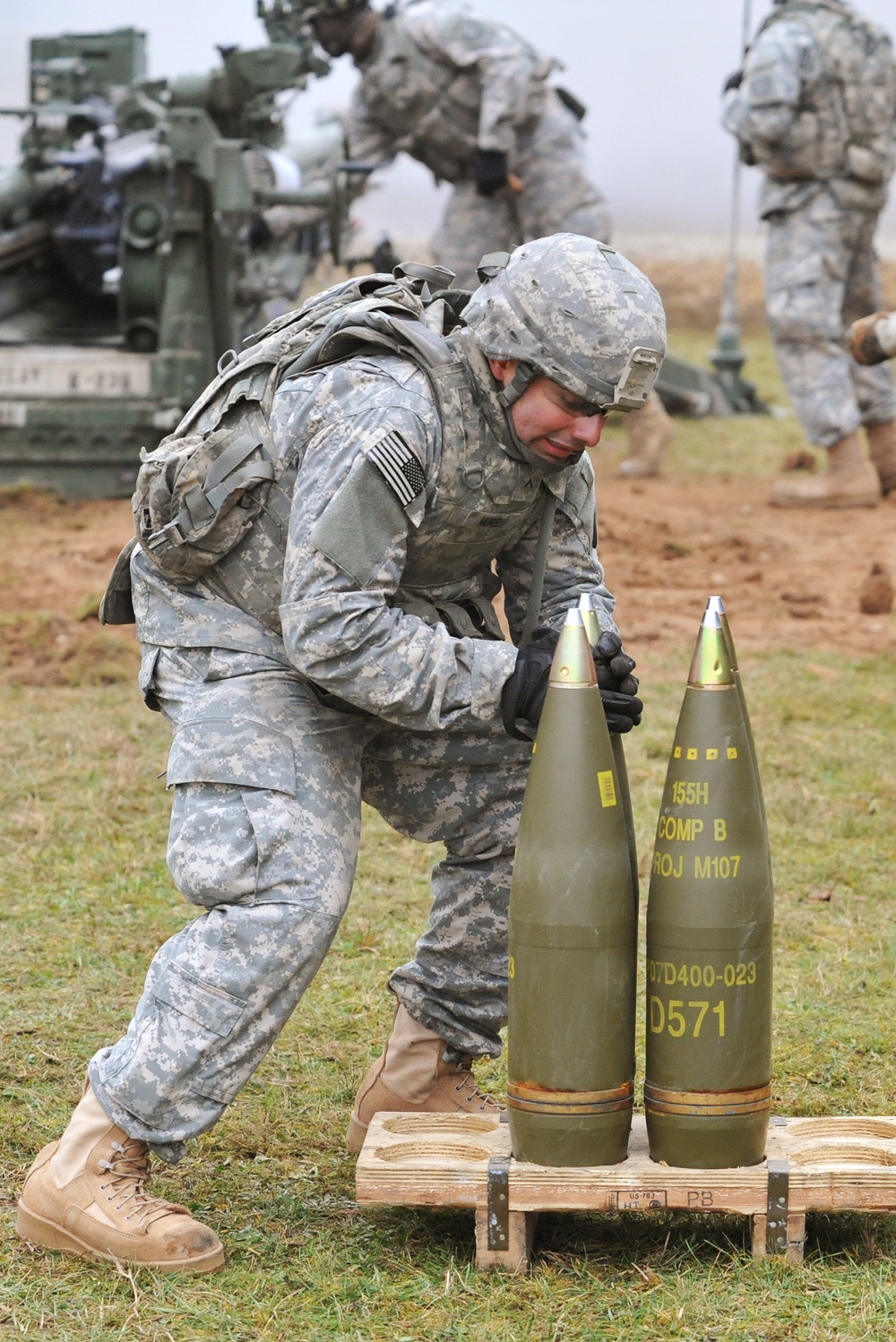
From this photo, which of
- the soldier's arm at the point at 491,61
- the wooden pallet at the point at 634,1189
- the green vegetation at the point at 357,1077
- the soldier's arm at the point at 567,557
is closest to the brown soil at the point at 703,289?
the soldier's arm at the point at 491,61

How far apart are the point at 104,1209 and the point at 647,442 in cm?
954

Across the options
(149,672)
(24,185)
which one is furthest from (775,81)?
(149,672)

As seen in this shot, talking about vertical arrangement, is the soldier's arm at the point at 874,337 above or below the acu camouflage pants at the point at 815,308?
above

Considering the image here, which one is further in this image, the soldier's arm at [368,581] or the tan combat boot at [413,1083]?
the tan combat boot at [413,1083]

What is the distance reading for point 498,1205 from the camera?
2.86 metres

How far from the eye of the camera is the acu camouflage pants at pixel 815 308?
10.1m

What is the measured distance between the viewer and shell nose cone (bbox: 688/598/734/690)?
2.88 metres

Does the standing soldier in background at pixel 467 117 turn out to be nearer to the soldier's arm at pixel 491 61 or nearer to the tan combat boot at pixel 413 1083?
the soldier's arm at pixel 491 61

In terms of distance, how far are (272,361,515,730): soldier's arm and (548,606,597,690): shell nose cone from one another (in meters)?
0.11

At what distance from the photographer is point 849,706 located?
6.73m

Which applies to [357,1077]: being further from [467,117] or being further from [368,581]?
[467,117]

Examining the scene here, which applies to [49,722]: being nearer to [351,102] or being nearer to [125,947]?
[125,947]

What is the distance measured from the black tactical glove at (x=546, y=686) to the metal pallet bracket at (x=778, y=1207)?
0.74m

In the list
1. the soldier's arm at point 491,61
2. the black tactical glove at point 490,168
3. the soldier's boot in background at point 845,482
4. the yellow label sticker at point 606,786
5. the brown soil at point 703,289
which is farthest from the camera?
the brown soil at point 703,289
